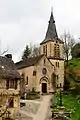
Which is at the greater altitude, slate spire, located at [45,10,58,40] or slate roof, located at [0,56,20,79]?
slate spire, located at [45,10,58,40]

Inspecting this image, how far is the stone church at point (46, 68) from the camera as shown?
60031 mm

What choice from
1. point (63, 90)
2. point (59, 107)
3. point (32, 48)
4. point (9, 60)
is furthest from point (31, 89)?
point (32, 48)

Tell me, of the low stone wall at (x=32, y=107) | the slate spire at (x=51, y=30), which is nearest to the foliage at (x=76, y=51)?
the slate spire at (x=51, y=30)

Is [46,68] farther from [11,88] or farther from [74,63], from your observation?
[11,88]

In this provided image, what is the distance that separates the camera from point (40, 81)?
6034cm

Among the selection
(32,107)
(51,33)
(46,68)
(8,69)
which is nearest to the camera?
(8,69)

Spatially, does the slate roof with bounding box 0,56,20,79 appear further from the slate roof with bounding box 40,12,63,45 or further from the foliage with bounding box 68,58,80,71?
the foliage with bounding box 68,58,80,71

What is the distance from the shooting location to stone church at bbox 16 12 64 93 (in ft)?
197

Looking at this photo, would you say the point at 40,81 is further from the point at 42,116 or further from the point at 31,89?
the point at 42,116

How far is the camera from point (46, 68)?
6147 centimetres

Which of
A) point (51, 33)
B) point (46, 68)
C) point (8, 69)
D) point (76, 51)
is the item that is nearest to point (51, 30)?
point (51, 33)

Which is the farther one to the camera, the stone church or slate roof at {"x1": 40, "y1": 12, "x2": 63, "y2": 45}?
slate roof at {"x1": 40, "y1": 12, "x2": 63, "y2": 45}

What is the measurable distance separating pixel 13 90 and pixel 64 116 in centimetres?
917

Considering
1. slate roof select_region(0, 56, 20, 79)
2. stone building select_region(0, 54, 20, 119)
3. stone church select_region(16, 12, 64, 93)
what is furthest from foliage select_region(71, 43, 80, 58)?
stone building select_region(0, 54, 20, 119)
